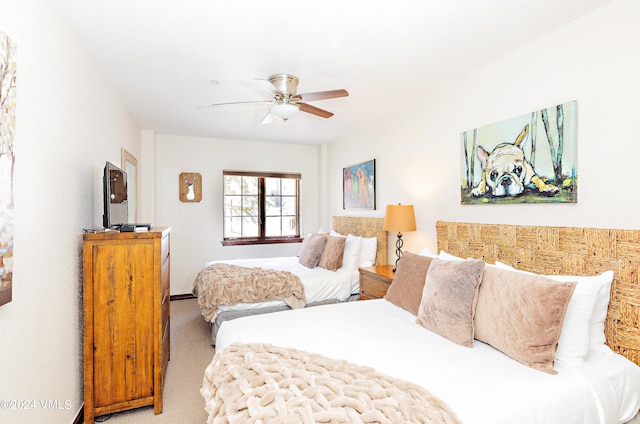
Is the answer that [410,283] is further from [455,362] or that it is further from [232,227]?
[232,227]

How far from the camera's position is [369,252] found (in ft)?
12.9

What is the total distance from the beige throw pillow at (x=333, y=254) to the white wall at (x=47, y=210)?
2401mm

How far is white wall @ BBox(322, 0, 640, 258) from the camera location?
69.2 inches

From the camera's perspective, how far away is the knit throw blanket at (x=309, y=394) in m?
1.11

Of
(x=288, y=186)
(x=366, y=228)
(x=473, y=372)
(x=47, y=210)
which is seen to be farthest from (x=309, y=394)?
(x=288, y=186)

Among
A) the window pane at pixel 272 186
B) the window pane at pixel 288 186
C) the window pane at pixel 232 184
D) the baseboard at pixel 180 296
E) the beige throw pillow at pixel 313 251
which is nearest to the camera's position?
the beige throw pillow at pixel 313 251

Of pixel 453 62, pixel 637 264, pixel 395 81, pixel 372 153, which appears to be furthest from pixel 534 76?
pixel 372 153

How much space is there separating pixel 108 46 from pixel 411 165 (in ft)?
9.29

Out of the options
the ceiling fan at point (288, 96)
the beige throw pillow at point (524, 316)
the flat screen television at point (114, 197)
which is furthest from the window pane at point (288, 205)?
the beige throw pillow at point (524, 316)

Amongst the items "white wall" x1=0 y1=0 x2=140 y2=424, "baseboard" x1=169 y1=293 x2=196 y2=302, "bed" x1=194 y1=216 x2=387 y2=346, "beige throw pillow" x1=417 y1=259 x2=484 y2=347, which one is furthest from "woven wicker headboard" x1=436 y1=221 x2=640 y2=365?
"baseboard" x1=169 y1=293 x2=196 y2=302

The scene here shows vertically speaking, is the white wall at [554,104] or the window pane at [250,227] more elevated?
the white wall at [554,104]

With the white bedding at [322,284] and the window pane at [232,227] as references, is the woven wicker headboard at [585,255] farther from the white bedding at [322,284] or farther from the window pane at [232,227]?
the window pane at [232,227]

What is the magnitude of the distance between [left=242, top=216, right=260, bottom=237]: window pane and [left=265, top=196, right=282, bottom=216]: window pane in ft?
0.84

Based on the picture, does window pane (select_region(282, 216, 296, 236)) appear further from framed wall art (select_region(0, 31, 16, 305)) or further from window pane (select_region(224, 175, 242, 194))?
framed wall art (select_region(0, 31, 16, 305))
